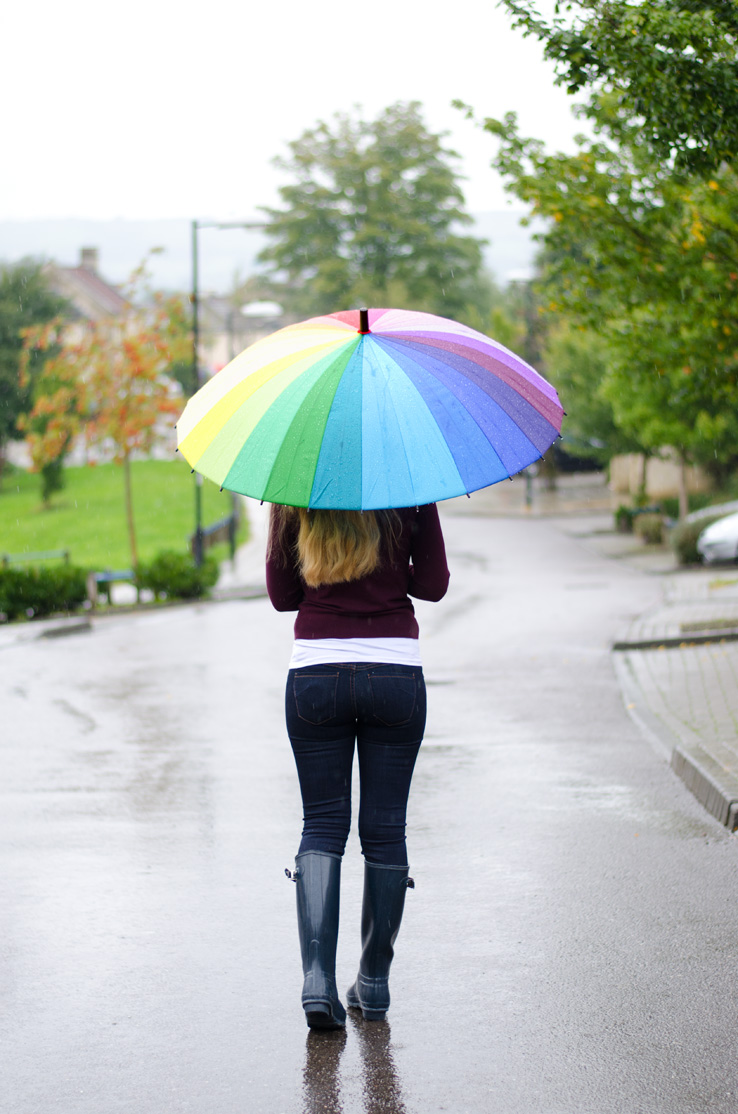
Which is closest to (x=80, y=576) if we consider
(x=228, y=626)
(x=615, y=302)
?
(x=228, y=626)

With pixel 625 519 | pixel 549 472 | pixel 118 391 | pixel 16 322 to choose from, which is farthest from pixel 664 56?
pixel 16 322

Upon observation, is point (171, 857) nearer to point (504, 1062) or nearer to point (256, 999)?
point (256, 999)

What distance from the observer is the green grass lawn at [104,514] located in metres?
36.1

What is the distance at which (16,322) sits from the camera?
53.0m

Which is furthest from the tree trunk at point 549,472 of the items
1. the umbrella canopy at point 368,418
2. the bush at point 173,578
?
the umbrella canopy at point 368,418

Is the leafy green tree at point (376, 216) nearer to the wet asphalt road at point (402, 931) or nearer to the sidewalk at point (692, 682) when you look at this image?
the sidewalk at point (692, 682)

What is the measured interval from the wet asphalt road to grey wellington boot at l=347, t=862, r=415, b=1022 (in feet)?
0.26

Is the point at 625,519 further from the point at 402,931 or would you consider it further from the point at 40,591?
the point at 402,931

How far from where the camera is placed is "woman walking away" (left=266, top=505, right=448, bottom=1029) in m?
3.58

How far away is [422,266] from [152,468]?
50.3 feet

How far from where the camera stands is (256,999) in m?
3.97

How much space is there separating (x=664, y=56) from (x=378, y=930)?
530 centimetres

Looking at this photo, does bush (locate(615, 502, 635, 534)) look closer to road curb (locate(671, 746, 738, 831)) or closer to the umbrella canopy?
road curb (locate(671, 746, 738, 831))

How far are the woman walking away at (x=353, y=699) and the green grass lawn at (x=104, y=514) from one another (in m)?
26.7
